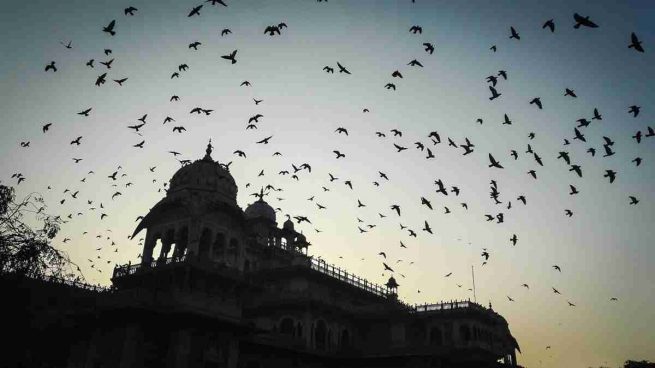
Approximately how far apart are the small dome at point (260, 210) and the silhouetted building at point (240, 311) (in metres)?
0.46

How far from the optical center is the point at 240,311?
28.5 m

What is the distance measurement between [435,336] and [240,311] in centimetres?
1855

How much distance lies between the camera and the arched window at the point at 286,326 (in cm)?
3695

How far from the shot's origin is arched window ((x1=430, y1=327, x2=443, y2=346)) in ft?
129

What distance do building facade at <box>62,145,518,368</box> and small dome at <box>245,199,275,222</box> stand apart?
100cm

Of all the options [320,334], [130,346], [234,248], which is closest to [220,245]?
[234,248]

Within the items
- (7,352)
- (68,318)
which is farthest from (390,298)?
(7,352)

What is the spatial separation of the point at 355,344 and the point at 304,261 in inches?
323

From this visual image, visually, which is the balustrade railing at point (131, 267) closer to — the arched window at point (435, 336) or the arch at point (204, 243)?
the arch at point (204, 243)

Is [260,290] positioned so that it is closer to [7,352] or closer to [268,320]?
[268,320]

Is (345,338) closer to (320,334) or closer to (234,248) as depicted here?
(320,334)

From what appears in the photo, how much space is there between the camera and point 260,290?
39.1 meters

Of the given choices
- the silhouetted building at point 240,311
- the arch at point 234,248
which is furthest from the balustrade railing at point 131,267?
the arch at point 234,248

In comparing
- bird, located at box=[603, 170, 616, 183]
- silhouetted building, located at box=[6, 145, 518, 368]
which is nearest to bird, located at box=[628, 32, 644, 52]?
bird, located at box=[603, 170, 616, 183]
